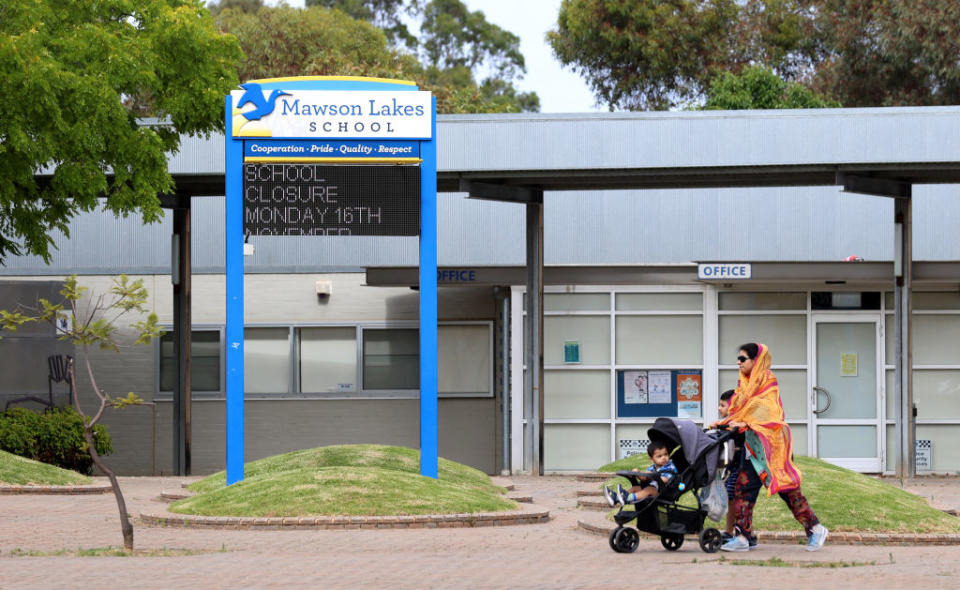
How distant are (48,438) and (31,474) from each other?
11.6 ft

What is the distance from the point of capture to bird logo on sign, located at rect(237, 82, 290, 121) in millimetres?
16188

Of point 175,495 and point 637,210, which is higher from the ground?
point 637,210

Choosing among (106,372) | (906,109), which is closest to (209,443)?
(106,372)

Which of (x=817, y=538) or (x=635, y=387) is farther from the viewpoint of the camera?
(x=635, y=387)

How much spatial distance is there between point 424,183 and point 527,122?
8161 mm

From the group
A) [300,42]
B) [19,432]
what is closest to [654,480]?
[19,432]

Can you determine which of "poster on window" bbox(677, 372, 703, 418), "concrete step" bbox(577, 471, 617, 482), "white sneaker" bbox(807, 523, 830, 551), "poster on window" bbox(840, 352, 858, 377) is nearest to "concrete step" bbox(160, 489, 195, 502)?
"concrete step" bbox(577, 471, 617, 482)

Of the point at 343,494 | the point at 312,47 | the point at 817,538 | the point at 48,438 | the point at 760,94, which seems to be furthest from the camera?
the point at 312,47

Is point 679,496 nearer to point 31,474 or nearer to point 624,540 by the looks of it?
point 624,540

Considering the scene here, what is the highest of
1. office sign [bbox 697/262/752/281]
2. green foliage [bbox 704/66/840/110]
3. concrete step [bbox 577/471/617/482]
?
green foliage [bbox 704/66/840/110]

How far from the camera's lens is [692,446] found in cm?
1161

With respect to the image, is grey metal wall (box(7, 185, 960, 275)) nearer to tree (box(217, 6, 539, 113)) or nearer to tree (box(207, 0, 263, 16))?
tree (box(217, 6, 539, 113))

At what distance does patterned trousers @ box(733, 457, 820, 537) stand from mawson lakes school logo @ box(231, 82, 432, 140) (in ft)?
20.4

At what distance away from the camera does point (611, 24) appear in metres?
52.1
